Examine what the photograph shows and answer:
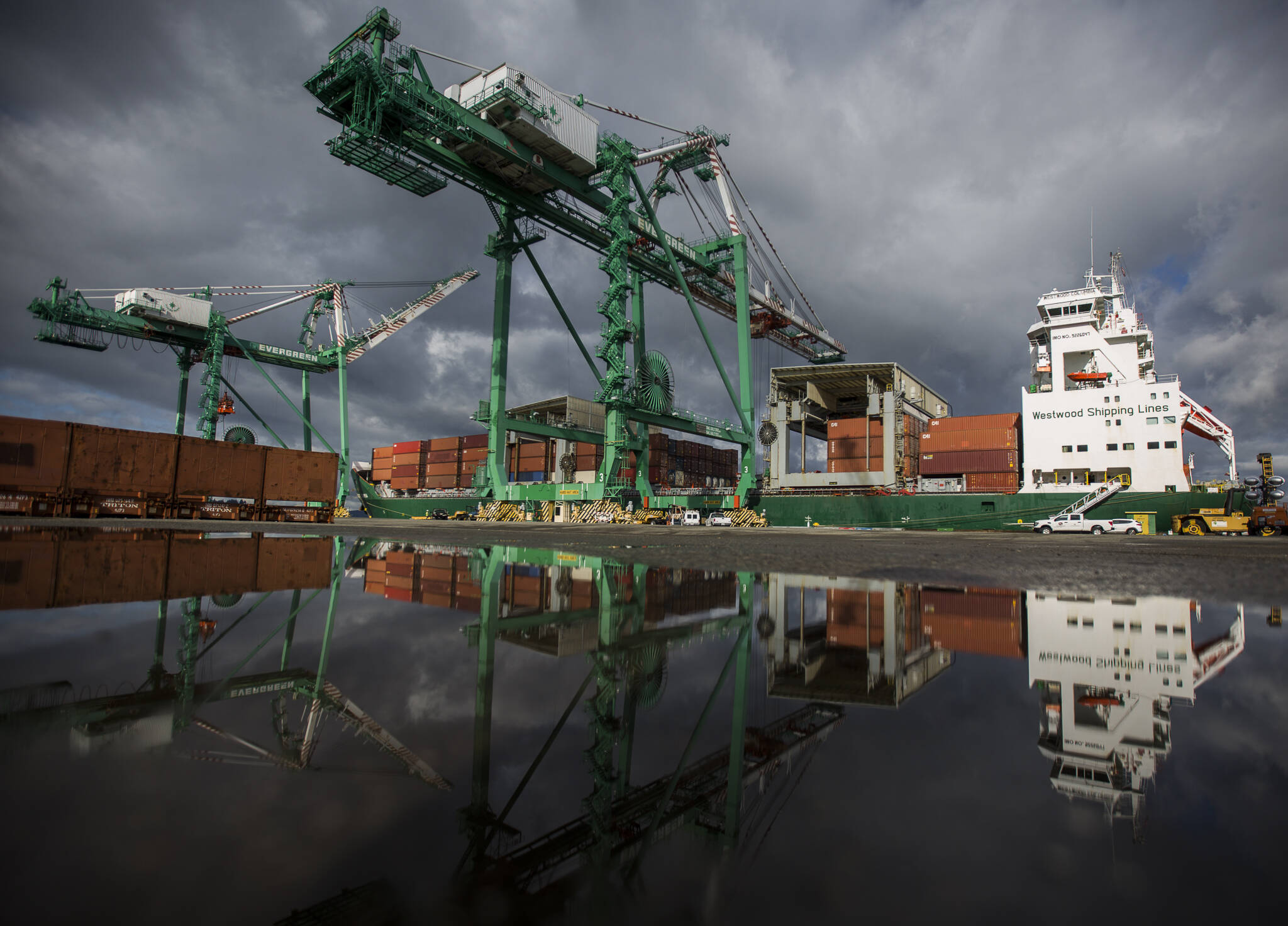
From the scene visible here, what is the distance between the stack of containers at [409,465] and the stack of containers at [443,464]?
58cm

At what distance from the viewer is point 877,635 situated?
3287 mm

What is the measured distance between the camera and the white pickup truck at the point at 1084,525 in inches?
838

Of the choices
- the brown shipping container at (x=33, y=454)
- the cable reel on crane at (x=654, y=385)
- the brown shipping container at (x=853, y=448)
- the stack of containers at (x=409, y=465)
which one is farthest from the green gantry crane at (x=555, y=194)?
the stack of containers at (x=409, y=465)

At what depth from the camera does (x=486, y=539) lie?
13.5 metres

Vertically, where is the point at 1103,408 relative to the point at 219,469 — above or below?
above

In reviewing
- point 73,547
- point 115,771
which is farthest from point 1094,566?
point 73,547

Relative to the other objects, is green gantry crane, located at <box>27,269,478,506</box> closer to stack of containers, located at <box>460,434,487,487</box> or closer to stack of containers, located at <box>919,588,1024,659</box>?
stack of containers, located at <box>460,434,487,487</box>

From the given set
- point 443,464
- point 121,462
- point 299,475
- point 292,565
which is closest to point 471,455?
point 443,464

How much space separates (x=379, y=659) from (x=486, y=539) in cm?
1115

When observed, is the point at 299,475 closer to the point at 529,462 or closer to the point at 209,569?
the point at 209,569

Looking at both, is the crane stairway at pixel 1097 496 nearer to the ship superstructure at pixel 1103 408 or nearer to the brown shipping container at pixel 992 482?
the ship superstructure at pixel 1103 408

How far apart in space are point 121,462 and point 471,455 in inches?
1189

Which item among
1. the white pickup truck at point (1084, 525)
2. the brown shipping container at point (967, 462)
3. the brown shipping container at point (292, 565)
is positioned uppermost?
the brown shipping container at point (967, 462)

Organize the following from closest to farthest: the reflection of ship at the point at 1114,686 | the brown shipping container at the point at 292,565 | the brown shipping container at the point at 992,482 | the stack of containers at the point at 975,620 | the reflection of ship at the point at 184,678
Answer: the reflection of ship at the point at 1114,686, the reflection of ship at the point at 184,678, the stack of containers at the point at 975,620, the brown shipping container at the point at 292,565, the brown shipping container at the point at 992,482
